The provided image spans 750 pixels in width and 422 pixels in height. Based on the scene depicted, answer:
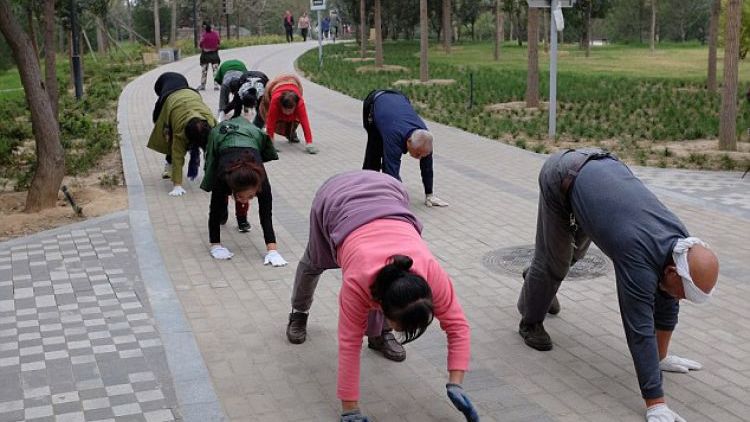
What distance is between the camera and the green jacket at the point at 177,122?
29.5ft

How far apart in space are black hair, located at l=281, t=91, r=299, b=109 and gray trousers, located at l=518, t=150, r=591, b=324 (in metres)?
6.49

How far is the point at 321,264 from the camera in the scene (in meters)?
4.85

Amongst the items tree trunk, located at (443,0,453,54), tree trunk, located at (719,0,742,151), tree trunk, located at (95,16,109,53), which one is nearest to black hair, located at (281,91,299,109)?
tree trunk, located at (719,0,742,151)

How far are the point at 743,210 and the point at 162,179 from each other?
237 inches


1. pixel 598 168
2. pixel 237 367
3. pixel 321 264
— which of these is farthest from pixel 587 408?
pixel 237 367

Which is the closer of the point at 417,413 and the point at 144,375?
the point at 417,413

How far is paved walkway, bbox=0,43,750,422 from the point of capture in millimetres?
4648

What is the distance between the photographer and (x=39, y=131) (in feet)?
29.3

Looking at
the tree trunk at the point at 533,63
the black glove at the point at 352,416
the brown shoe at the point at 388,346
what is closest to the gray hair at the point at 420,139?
the brown shoe at the point at 388,346

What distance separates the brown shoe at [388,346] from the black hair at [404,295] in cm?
143

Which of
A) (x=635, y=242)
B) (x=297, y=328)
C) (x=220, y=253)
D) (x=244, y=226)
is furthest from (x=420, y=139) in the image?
(x=635, y=242)

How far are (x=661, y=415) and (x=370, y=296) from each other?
1.51 m

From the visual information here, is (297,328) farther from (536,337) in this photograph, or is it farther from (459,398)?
(459,398)

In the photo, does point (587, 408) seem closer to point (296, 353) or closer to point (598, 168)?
point (598, 168)
